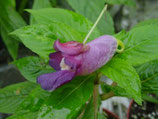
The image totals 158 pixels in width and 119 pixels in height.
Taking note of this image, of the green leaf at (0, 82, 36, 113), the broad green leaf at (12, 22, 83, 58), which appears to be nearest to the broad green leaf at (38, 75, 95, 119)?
the broad green leaf at (12, 22, 83, 58)

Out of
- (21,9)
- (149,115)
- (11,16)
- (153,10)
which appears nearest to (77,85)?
(11,16)

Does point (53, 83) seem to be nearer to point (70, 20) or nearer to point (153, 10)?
point (70, 20)

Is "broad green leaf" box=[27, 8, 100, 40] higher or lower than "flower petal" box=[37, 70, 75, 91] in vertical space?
higher

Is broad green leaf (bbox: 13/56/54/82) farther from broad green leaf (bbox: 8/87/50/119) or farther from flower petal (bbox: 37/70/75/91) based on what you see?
flower petal (bbox: 37/70/75/91)

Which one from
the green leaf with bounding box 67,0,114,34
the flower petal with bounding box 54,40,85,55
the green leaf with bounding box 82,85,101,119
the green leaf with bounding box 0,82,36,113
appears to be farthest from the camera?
the green leaf with bounding box 67,0,114,34

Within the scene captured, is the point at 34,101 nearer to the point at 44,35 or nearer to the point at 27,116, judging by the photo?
the point at 27,116

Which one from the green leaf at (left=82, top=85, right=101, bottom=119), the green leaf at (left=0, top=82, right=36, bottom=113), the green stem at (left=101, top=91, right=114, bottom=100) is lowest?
the green stem at (left=101, top=91, right=114, bottom=100)

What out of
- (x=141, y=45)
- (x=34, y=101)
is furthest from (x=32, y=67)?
(x=141, y=45)

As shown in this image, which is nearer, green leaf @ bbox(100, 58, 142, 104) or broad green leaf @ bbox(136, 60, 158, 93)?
green leaf @ bbox(100, 58, 142, 104)
